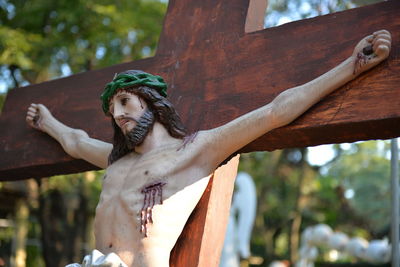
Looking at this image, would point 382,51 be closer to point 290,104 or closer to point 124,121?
point 290,104

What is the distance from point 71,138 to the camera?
3186 mm

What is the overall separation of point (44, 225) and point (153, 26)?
371 centimetres

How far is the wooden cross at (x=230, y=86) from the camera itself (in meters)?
2.41

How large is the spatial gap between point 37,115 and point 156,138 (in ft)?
3.38

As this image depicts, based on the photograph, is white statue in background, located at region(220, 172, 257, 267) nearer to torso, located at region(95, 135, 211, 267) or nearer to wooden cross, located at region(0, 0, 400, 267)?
wooden cross, located at region(0, 0, 400, 267)

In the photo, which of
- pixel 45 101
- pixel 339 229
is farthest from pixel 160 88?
pixel 339 229

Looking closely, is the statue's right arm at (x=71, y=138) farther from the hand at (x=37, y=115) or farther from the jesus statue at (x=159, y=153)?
the jesus statue at (x=159, y=153)

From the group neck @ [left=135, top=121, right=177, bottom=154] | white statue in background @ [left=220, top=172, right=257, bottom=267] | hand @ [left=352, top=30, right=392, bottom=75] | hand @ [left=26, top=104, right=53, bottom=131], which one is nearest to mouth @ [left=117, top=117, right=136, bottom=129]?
neck @ [left=135, top=121, right=177, bottom=154]

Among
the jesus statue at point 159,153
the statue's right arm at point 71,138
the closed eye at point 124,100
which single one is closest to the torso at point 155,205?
the jesus statue at point 159,153

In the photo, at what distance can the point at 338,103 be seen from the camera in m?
2.44

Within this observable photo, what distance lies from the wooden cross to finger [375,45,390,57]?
0.04 metres

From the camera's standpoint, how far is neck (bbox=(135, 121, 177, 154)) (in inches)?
107

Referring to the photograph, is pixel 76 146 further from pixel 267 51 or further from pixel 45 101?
pixel 267 51

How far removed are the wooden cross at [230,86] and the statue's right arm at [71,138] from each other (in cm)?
6
